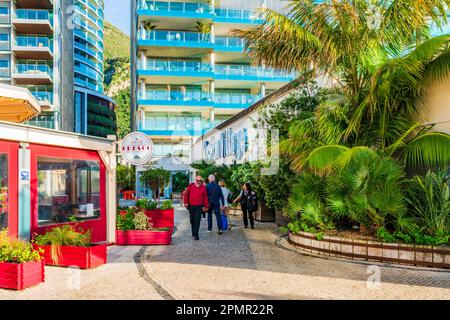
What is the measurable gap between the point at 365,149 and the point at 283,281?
3521mm

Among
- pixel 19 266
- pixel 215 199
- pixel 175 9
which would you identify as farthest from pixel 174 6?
pixel 19 266

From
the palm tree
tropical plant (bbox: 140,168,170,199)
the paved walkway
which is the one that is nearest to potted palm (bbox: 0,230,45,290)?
the paved walkway

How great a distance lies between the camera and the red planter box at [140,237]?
38.9 feet

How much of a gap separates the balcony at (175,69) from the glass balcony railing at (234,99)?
236 cm

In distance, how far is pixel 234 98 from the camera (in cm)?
4881

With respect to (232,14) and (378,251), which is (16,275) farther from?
(232,14)

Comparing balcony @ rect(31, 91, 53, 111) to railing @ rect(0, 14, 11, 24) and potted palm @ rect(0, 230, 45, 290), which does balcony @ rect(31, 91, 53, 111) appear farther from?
potted palm @ rect(0, 230, 45, 290)

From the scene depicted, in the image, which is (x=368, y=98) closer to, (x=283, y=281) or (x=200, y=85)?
(x=283, y=281)

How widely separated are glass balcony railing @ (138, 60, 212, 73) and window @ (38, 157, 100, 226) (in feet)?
121

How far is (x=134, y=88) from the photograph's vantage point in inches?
1892

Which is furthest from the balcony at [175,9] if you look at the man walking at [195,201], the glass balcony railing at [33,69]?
the man walking at [195,201]

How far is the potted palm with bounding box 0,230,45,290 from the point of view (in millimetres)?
7023

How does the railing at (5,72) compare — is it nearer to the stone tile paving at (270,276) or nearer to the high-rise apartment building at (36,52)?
the high-rise apartment building at (36,52)
